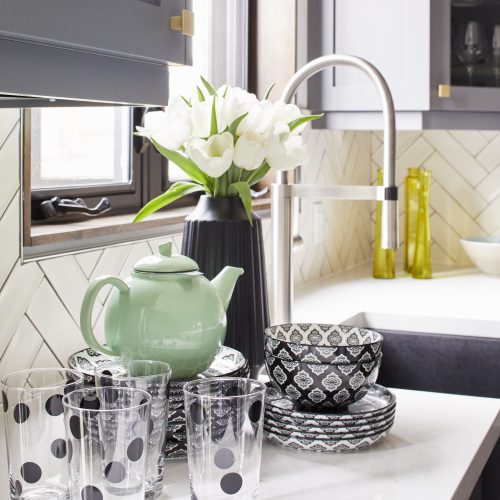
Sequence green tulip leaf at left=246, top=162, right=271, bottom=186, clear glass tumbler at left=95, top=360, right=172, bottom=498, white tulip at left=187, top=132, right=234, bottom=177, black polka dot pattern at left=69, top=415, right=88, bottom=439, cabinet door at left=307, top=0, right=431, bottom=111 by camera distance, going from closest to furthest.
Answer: black polka dot pattern at left=69, top=415, right=88, bottom=439, clear glass tumbler at left=95, top=360, right=172, bottom=498, white tulip at left=187, top=132, right=234, bottom=177, green tulip leaf at left=246, top=162, right=271, bottom=186, cabinet door at left=307, top=0, right=431, bottom=111

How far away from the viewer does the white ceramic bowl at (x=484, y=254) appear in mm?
2725

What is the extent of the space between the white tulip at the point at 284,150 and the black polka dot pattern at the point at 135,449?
612 mm

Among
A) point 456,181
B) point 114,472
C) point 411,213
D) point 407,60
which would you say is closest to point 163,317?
point 114,472

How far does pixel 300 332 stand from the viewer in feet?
4.70

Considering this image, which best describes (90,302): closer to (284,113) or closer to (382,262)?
(284,113)

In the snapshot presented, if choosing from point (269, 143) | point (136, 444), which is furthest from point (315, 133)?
point (136, 444)

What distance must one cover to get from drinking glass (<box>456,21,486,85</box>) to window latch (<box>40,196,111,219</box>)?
4.02 feet

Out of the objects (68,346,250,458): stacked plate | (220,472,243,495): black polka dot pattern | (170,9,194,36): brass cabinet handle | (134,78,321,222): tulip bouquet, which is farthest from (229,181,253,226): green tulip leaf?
(220,472,243,495): black polka dot pattern

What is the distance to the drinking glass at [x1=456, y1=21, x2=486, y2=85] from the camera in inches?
99.5

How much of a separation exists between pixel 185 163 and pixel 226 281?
0.22 metres

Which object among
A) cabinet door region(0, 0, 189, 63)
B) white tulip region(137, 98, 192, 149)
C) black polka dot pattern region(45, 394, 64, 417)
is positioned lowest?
black polka dot pattern region(45, 394, 64, 417)

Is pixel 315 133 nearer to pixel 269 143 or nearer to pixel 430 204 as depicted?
pixel 430 204

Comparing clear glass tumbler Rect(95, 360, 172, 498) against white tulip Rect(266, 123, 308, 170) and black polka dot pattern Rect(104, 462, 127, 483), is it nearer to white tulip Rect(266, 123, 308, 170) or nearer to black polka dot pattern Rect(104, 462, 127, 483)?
black polka dot pattern Rect(104, 462, 127, 483)

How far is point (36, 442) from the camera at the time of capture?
0.99m
